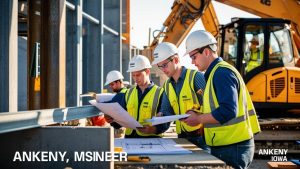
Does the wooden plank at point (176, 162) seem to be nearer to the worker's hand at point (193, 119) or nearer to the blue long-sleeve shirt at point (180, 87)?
the worker's hand at point (193, 119)

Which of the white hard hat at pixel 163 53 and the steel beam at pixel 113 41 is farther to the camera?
the steel beam at pixel 113 41

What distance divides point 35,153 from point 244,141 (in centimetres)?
162

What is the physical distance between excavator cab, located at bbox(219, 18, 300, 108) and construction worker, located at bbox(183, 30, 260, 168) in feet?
21.8

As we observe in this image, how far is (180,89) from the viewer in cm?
451

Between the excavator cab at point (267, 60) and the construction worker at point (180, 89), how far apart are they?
5.77 meters

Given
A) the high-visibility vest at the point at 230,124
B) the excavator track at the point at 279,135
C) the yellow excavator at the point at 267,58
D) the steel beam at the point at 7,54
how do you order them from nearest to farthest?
the high-visibility vest at the point at 230,124, the steel beam at the point at 7,54, the excavator track at the point at 279,135, the yellow excavator at the point at 267,58

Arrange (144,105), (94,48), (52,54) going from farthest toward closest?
(94,48) < (52,54) < (144,105)

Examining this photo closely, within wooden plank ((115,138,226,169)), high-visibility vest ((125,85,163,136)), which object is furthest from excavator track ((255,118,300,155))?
wooden plank ((115,138,226,169))

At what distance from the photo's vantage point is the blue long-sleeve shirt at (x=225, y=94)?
3.17m

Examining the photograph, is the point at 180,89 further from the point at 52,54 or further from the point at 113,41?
the point at 113,41

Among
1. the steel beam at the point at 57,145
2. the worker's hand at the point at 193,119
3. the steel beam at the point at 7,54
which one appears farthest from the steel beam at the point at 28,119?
the steel beam at the point at 7,54

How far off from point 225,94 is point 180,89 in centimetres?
134

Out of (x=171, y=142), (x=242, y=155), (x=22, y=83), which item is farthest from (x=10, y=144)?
(x=22, y=83)

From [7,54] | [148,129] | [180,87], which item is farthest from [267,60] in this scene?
[148,129]
